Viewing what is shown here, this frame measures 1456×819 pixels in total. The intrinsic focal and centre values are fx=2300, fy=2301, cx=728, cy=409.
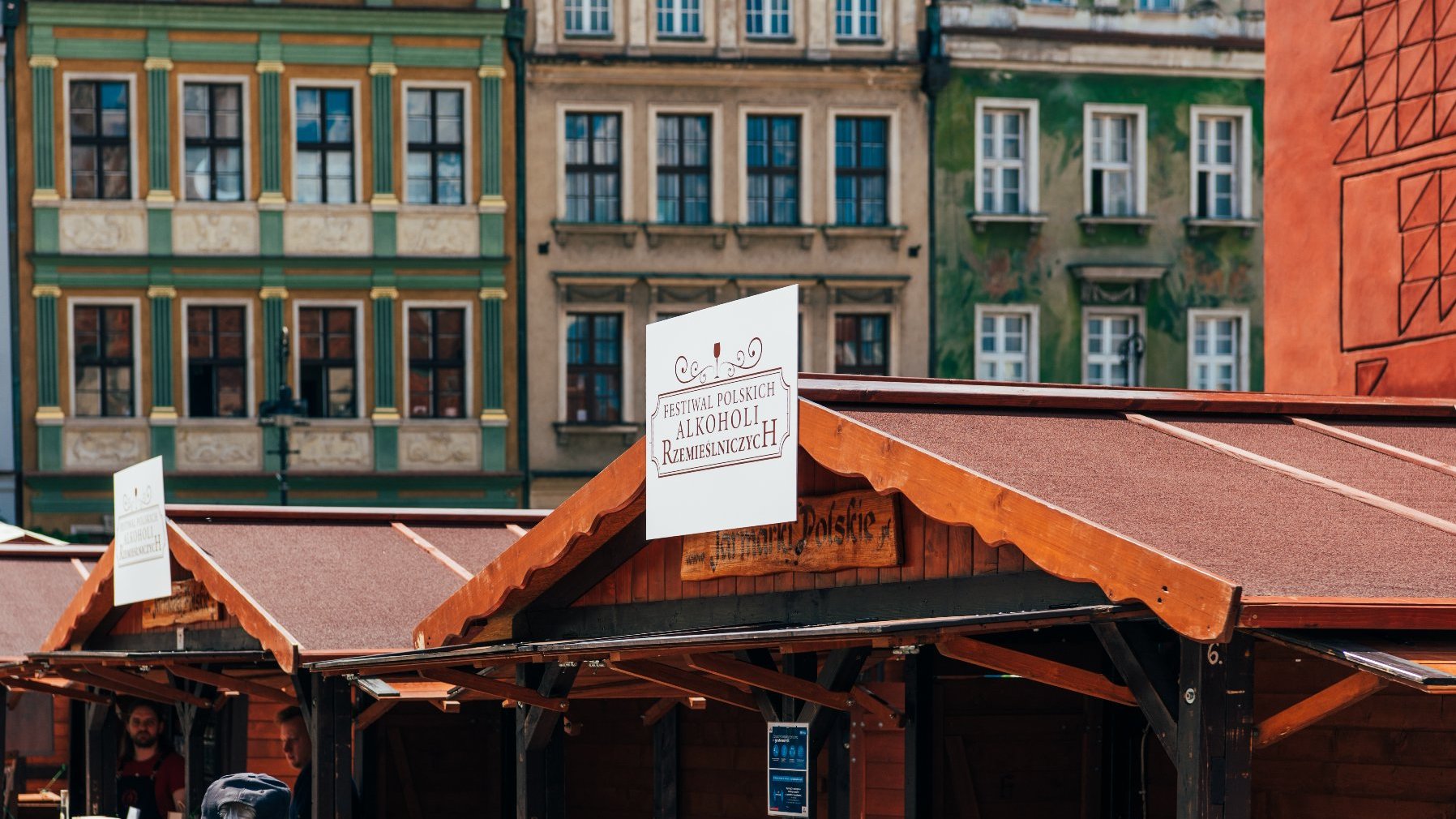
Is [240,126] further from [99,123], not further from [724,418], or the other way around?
[724,418]

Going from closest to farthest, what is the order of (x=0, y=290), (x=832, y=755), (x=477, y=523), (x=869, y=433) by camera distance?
(x=869, y=433)
(x=832, y=755)
(x=477, y=523)
(x=0, y=290)

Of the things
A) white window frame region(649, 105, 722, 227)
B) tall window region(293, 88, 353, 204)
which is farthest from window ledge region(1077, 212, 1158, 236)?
tall window region(293, 88, 353, 204)

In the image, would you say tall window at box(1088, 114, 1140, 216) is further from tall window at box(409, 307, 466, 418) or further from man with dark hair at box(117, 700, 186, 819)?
man with dark hair at box(117, 700, 186, 819)

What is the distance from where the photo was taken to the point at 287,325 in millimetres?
33469

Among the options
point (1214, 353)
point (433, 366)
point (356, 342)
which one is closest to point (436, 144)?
point (356, 342)

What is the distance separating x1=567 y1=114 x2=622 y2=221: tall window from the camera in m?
34.2

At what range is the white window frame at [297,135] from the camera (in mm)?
33469

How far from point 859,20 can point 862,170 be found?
7.47 ft

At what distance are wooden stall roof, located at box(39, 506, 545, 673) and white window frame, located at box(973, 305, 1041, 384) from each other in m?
19.6

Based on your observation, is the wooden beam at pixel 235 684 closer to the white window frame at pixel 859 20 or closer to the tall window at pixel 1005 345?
the tall window at pixel 1005 345

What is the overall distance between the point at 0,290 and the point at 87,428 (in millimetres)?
2319

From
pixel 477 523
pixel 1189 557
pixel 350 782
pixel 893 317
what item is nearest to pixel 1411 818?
pixel 1189 557

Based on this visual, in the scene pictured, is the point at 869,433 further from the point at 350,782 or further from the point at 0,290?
the point at 0,290

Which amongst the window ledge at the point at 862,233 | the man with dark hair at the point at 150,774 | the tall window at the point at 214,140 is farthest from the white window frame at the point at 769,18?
the man with dark hair at the point at 150,774
